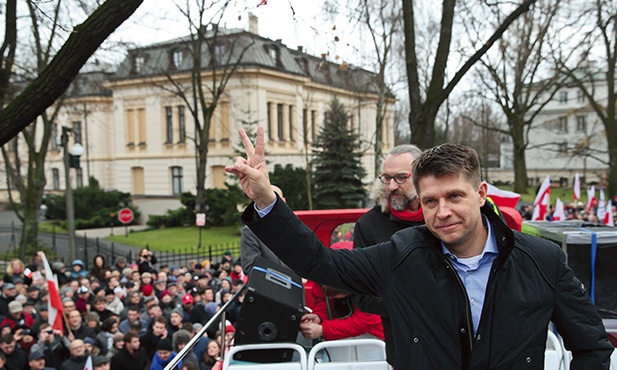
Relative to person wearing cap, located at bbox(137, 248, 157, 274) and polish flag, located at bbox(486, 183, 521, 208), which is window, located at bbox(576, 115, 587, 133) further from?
polish flag, located at bbox(486, 183, 521, 208)

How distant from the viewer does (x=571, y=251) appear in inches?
173

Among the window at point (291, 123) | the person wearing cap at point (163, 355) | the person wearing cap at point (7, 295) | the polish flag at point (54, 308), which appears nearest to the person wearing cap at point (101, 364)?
the person wearing cap at point (163, 355)

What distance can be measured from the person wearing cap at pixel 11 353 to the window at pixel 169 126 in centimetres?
3527

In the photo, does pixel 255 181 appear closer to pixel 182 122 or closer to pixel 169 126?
pixel 182 122

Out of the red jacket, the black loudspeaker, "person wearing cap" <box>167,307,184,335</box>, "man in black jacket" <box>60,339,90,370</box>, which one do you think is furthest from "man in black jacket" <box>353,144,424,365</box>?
"person wearing cap" <box>167,307,184,335</box>

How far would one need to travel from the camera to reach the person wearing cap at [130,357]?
23.1 feet

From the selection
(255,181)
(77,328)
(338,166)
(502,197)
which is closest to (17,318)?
(77,328)

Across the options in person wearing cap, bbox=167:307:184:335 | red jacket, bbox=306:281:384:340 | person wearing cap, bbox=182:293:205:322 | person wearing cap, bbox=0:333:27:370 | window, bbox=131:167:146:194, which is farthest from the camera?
window, bbox=131:167:146:194

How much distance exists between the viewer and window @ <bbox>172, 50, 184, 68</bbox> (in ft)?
131

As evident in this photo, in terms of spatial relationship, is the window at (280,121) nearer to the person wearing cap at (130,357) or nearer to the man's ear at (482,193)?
the person wearing cap at (130,357)

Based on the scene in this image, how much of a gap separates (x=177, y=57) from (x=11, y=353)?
35.7 meters

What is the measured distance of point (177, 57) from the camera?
40.3 m

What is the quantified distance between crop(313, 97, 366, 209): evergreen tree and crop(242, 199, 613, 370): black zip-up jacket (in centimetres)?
2325

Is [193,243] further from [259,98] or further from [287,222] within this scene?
[287,222]
